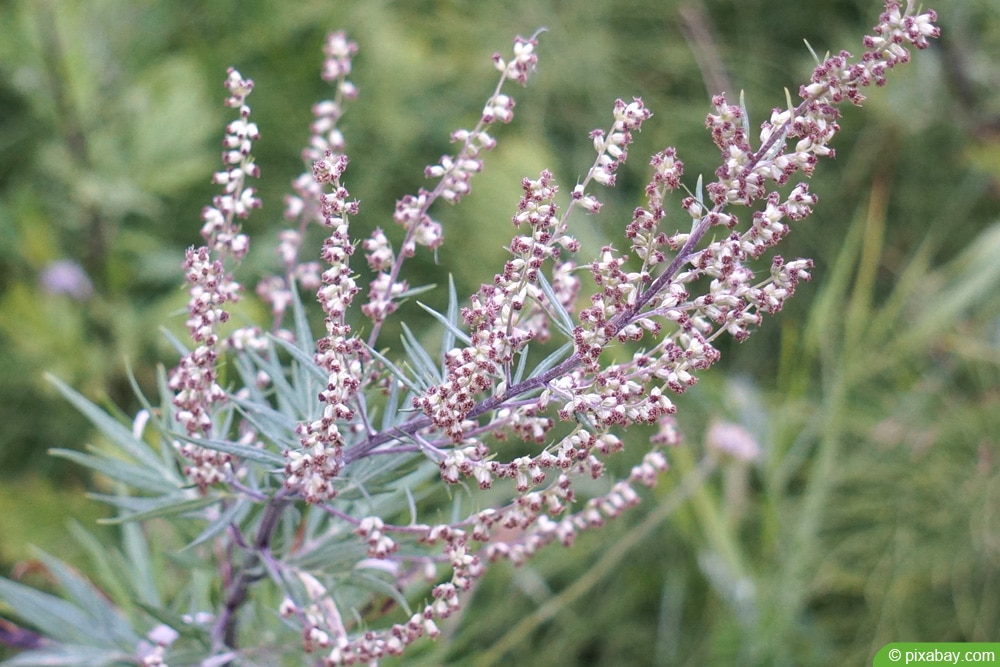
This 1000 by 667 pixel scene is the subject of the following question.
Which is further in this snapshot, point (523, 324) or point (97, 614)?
point (97, 614)

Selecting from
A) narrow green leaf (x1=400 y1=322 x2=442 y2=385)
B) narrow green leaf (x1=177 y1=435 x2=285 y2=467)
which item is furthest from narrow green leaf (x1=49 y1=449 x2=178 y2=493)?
narrow green leaf (x1=400 y1=322 x2=442 y2=385)

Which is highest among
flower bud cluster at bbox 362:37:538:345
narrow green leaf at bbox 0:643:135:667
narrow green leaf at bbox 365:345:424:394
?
flower bud cluster at bbox 362:37:538:345

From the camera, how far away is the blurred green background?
1555 millimetres

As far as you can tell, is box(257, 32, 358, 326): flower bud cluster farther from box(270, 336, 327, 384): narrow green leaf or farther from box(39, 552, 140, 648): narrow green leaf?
box(39, 552, 140, 648): narrow green leaf

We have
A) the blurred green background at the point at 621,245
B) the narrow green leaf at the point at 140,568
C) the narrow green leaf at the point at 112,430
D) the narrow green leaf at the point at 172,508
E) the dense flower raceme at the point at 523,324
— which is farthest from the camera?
the blurred green background at the point at 621,245

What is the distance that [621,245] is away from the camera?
197cm

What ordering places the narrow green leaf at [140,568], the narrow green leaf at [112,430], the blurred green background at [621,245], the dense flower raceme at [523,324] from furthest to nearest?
1. the blurred green background at [621,245]
2. the narrow green leaf at [140,568]
3. the narrow green leaf at [112,430]
4. the dense flower raceme at [523,324]

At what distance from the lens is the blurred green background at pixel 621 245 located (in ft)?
5.10

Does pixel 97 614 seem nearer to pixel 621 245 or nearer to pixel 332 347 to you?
pixel 332 347

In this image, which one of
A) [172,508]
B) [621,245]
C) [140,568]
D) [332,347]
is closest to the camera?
[332,347]

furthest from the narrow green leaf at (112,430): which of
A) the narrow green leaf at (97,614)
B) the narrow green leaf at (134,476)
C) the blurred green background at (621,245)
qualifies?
the blurred green background at (621,245)

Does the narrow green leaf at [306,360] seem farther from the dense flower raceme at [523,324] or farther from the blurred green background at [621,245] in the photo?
the blurred green background at [621,245]

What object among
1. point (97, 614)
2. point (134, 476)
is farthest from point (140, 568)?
point (134, 476)

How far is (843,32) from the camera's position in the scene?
213 centimetres
